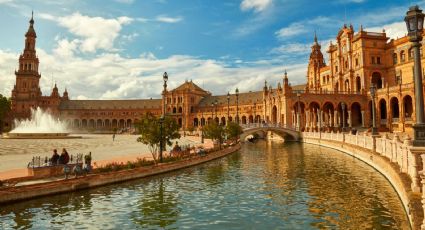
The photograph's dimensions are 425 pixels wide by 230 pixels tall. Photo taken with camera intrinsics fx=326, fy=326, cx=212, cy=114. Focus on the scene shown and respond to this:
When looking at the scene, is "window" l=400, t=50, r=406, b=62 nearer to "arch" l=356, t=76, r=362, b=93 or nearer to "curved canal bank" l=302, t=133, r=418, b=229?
"arch" l=356, t=76, r=362, b=93

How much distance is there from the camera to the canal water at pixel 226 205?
13688 millimetres

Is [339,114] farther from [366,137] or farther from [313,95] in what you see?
[366,137]

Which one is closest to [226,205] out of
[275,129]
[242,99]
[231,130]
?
[231,130]

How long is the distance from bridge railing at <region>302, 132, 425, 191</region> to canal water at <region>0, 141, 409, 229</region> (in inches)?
66.2

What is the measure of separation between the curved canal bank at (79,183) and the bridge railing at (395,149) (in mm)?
16475

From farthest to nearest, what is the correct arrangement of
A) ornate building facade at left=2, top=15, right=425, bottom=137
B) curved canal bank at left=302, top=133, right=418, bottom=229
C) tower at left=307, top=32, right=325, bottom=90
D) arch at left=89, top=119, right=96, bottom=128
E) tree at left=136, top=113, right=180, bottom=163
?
1. arch at left=89, top=119, right=96, bottom=128
2. tower at left=307, top=32, right=325, bottom=90
3. ornate building facade at left=2, top=15, right=425, bottom=137
4. tree at left=136, top=113, right=180, bottom=163
5. curved canal bank at left=302, top=133, right=418, bottom=229

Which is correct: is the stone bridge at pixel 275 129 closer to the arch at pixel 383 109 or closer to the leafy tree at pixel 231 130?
the leafy tree at pixel 231 130

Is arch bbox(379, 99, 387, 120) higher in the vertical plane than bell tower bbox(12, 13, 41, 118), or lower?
lower

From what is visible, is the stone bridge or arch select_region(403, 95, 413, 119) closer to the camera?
arch select_region(403, 95, 413, 119)

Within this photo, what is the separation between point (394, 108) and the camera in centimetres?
6675

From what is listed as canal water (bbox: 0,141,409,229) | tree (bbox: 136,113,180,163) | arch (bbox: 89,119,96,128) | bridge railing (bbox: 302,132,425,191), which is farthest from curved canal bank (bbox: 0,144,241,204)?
→ arch (bbox: 89,119,96,128)

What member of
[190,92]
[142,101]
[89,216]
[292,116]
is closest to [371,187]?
[89,216]

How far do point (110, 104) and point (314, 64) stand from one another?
95918mm

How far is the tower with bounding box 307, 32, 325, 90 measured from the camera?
96812 millimetres
